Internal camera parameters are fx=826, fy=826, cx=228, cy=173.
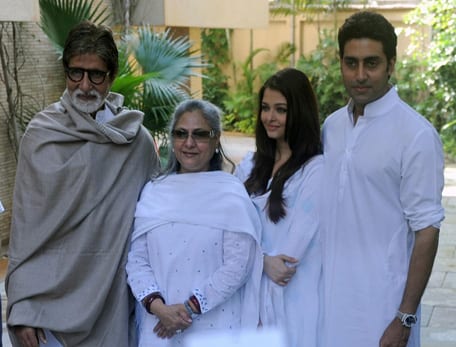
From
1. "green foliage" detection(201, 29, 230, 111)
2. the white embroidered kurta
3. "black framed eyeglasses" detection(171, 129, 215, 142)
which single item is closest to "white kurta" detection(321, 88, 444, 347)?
the white embroidered kurta

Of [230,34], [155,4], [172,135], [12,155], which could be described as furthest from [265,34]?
[172,135]

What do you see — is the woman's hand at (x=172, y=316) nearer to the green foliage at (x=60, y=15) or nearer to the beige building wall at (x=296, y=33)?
the green foliage at (x=60, y=15)

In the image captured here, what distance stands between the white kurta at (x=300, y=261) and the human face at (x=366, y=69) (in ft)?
1.24

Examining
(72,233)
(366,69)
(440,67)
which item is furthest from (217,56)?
(366,69)

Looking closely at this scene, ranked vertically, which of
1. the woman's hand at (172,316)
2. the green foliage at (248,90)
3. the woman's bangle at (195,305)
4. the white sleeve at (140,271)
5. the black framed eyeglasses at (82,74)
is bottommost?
the green foliage at (248,90)

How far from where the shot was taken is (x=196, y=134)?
10.6 feet

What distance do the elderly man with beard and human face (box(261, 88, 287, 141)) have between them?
0.59 m

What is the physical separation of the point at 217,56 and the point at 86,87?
17616mm

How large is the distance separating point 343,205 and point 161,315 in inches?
31.9

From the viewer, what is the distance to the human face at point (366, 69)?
116 inches

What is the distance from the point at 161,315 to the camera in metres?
3.16

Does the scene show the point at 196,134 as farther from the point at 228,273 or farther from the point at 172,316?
the point at 172,316

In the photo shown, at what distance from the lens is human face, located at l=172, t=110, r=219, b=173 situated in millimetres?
3238

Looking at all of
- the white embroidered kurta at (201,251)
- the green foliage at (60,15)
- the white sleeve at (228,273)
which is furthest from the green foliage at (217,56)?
the white sleeve at (228,273)
